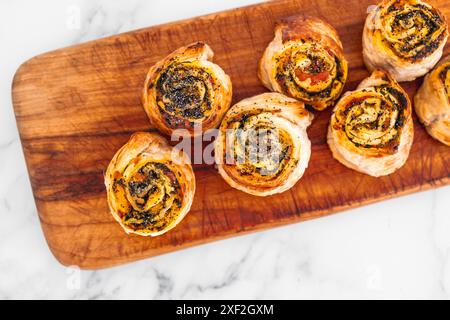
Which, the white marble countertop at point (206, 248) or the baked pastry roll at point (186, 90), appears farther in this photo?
the white marble countertop at point (206, 248)

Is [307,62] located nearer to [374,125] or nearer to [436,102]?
[374,125]

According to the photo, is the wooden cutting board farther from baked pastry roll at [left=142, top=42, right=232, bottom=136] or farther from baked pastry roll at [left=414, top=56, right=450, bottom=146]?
baked pastry roll at [left=142, top=42, right=232, bottom=136]

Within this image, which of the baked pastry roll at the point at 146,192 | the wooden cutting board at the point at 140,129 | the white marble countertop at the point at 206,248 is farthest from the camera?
the white marble countertop at the point at 206,248

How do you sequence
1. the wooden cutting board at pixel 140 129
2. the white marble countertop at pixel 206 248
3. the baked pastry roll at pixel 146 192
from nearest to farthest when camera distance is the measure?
the baked pastry roll at pixel 146 192, the wooden cutting board at pixel 140 129, the white marble countertop at pixel 206 248

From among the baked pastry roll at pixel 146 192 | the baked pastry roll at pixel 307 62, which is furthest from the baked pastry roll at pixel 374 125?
the baked pastry roll at pixel 146 192

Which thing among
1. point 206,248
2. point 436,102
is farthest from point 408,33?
point 206,248

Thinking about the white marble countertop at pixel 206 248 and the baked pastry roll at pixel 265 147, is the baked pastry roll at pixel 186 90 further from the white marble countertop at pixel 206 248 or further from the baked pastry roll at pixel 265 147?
the white marble countertop at pixel 206 248

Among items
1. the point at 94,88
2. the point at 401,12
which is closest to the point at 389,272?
the point at 401,12
